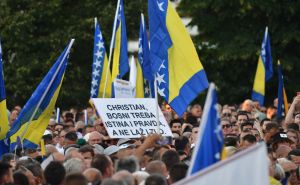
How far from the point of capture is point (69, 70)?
35.4 m

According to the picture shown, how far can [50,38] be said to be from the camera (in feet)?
115

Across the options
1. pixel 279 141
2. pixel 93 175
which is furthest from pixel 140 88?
pixel 93 175

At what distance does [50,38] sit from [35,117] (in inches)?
→ 807

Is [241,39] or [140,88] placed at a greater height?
[241,39]

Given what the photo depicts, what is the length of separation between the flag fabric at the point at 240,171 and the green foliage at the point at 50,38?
2678 centimetres

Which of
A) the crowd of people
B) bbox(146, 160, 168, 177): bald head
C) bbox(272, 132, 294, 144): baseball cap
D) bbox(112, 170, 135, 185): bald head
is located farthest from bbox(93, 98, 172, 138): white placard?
bbox(112, 170, 135, 185): bald head

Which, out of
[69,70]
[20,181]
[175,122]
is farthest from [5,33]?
[20,181]

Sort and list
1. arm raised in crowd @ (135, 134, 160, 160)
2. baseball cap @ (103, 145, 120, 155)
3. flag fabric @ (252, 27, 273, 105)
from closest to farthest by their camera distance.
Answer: arm raised in crowd @ (135, 134, 160, 160) < baseball cap @ (103, 145, 120, 155) < flag fabric @ (252, 27, 273, 105)

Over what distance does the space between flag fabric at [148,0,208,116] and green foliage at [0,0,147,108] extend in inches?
758

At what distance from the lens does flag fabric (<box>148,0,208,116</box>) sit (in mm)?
15039

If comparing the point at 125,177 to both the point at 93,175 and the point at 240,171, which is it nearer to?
the point at 93,175

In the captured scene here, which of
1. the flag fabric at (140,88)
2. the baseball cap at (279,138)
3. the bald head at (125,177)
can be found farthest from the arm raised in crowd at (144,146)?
the flag fabric at (140,88)

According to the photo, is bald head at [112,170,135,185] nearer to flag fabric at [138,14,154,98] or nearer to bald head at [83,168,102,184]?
bald head at [83,168,102,184]

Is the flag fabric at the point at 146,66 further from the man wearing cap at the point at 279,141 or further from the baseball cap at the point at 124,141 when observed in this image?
the man wearing cap at the point at 279,141
